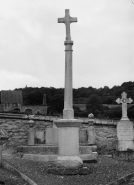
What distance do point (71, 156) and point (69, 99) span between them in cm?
164

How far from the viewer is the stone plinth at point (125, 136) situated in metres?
14.3

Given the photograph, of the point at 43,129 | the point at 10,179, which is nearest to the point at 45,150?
the point at 10,179

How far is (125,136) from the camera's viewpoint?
14508 mm

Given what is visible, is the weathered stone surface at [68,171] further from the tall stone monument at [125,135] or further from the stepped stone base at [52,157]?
the tall stone monument at [125,135]

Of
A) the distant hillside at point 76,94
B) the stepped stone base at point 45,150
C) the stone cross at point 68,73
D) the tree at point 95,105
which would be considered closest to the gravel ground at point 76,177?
the stone cross at point 68,73

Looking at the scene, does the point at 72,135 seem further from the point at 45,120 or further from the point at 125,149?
the point at 45,120

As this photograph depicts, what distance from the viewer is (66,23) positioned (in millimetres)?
9516

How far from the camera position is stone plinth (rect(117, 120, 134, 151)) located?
1434 centimetres

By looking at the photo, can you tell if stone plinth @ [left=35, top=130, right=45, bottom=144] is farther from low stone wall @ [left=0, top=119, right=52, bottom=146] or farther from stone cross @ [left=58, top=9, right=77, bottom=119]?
stone cross @ [left=58, top=9, right=77, bottom=119]

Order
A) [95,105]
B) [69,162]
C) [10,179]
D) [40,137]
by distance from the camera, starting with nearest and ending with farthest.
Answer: [10,179], [69,162], [40,137], [95,105]

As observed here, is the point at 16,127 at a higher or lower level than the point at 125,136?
higher

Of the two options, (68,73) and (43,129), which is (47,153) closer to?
(68,73)

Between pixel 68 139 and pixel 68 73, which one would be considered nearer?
pixel 68 139

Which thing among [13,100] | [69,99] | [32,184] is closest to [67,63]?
[69,99]
